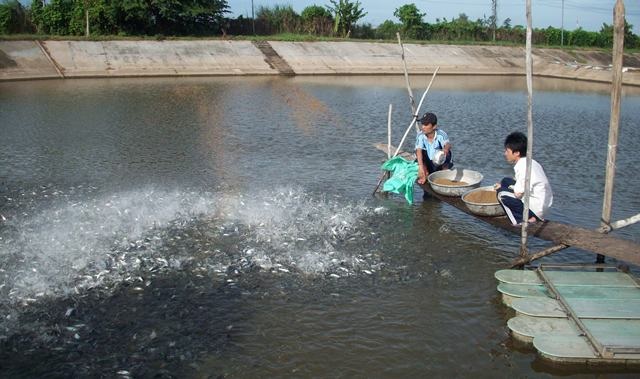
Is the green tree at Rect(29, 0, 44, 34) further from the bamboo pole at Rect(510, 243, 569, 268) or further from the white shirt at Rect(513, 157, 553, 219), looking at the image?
the bamboo pole at Rect(510, 243, 569, 268)

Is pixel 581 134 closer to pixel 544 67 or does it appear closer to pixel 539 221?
pixel 539 221

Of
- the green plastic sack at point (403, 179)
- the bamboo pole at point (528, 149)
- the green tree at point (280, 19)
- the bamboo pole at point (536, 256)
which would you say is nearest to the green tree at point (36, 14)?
the green tree at point (280, 19)

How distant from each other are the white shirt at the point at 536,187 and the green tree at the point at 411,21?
51003mm

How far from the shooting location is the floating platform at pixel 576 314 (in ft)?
19.8

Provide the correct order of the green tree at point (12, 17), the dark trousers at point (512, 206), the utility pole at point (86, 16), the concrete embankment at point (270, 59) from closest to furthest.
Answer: the dark trousers at point (512, 206)
the concrete embankment at point (270, 59)
the green tree at point (12, 17)
the utility pole at point (86, 16)

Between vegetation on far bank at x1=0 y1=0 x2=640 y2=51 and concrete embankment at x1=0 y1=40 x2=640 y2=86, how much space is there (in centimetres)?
200

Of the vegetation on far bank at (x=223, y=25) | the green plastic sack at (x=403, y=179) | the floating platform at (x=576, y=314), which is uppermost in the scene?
the vegetation on far bank at (x=223, y=25)

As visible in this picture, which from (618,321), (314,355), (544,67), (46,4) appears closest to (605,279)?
(618,321)

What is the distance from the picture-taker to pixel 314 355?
6469mm

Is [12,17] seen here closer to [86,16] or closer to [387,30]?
[86,16]

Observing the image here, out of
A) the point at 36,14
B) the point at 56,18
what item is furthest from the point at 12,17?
the point at 56,18

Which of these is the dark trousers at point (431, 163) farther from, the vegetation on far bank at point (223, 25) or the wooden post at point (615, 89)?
the vegetation on far bank at point (223, 25)

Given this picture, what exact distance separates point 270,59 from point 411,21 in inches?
847

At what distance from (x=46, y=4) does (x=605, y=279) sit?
152ft
